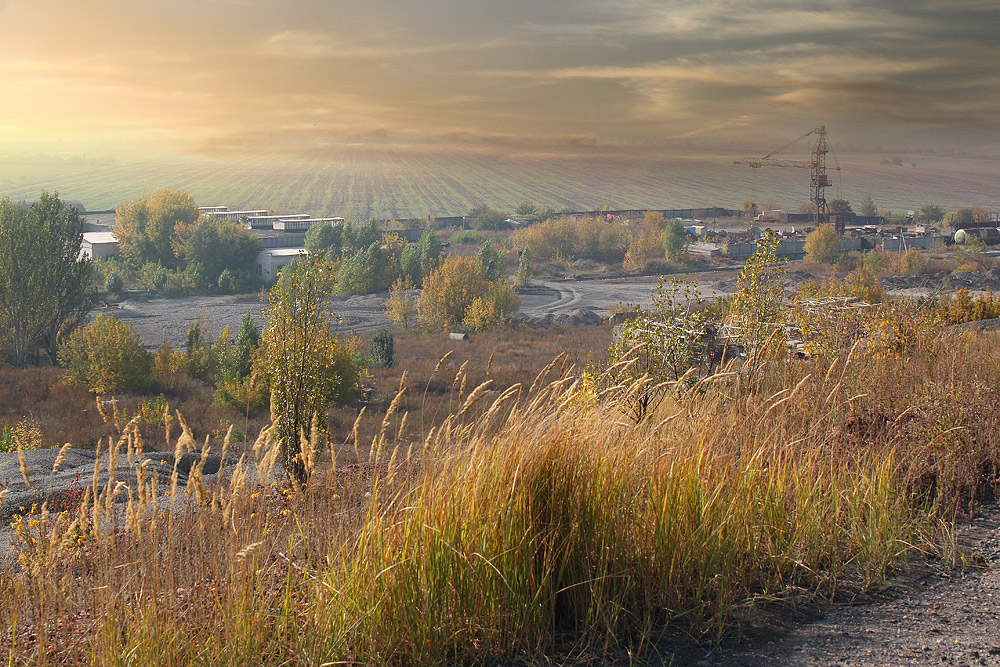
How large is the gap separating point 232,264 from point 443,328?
29427mm

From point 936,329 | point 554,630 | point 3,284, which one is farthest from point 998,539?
point 3,284

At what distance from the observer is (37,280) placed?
36.2 meters

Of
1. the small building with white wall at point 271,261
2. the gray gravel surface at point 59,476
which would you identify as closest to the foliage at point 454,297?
the small building with white wall at point 271,261

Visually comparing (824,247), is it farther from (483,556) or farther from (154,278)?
(483,556)

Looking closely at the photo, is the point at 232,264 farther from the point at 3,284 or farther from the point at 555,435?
the point at 555,435

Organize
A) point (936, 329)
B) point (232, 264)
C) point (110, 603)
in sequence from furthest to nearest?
point (232, 264) → point (936, 329) → point (110, 603)

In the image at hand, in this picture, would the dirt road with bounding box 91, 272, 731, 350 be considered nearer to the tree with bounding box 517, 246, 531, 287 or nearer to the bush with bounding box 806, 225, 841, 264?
the tree with bounding box 517, 246, 531, 287

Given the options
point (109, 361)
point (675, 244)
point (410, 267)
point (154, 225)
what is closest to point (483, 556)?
point (109, 361)

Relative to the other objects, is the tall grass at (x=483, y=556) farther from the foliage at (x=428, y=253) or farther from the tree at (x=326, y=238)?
the tree at (x=326, y=238)

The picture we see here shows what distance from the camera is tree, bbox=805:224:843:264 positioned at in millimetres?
74688

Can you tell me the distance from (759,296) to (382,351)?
94.4 feet

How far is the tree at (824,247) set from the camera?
7469 cm

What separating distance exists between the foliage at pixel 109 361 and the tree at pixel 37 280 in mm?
6767

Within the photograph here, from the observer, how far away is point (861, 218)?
383 feet
